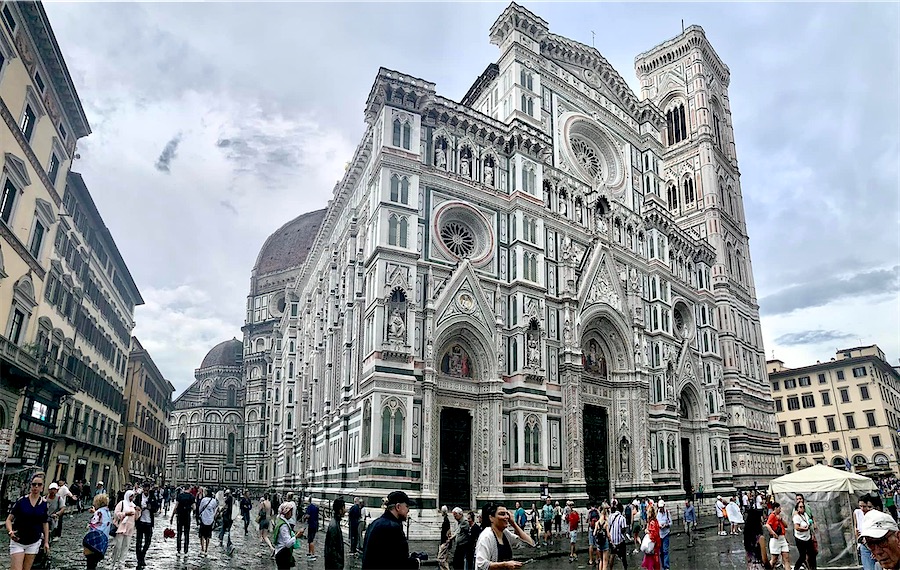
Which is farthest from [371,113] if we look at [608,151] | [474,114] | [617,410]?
[617,410]

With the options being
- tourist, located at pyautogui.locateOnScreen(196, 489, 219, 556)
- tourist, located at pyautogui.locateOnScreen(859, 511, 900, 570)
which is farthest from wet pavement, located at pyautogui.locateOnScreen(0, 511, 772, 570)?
tourist, located at pyautogui.locateOnScreen(859, 511, 900, 570)

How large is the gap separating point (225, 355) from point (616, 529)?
80.5 m

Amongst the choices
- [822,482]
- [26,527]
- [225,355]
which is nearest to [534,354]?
[822,482]

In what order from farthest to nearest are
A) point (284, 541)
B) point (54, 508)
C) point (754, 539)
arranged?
point (54, 508) < point (754, 539) < point (284, 541)

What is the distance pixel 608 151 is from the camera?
43.6 meters

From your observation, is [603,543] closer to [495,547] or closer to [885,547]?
[495,547]

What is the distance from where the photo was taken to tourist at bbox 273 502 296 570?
34.4 ft

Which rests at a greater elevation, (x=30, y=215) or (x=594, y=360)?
(x=30, y=215)

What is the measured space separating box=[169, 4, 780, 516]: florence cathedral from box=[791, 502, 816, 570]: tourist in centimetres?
1537

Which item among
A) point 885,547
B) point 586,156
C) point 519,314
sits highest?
point 586,156

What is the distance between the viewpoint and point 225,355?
88.1 meters

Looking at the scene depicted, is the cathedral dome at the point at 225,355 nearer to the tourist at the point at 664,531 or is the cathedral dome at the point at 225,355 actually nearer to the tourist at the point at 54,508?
the tourist at the point at 54,508

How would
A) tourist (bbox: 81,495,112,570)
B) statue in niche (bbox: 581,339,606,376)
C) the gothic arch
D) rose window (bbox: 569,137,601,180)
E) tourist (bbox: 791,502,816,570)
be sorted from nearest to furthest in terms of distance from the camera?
tourist (bbox: 81,495,112,570) < tourist (bbox: 791,502,816,570) < statue in niche (bbox: 581,339,606,376) < the gothic arch < rose window (bbox: 569,137,601,180)

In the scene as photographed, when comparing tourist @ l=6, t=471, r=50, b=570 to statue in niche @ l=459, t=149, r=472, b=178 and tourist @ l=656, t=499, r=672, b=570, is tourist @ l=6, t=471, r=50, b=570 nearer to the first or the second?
tourist @ l=656, t=499, r=672, b=570
